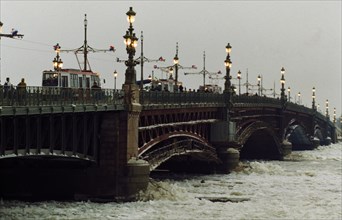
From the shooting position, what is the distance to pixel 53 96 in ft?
108

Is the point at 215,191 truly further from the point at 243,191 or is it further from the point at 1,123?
the point at 1,123

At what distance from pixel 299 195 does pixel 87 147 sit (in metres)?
19.0

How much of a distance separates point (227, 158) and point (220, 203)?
1918 cm

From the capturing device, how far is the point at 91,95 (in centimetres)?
3703

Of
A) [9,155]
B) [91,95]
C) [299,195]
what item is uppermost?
[91,95]

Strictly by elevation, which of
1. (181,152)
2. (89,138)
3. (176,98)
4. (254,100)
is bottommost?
(181,152)

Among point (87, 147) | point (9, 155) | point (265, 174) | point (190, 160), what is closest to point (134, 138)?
point (87, 147)

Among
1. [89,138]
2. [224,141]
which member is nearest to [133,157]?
[89,138]

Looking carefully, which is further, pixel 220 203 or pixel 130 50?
pixel 220 203

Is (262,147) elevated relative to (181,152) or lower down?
lower down

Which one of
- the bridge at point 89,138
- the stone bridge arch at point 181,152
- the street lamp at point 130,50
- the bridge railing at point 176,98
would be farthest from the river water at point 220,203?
the street lamp at point 130,50

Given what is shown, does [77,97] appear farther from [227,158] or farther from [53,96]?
[227,158]

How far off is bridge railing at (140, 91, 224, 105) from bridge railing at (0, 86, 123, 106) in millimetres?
5027

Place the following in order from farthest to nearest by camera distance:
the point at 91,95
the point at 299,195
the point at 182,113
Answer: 1. the point at 182,113
2. the point at 299,195
3. the point at 91,95
